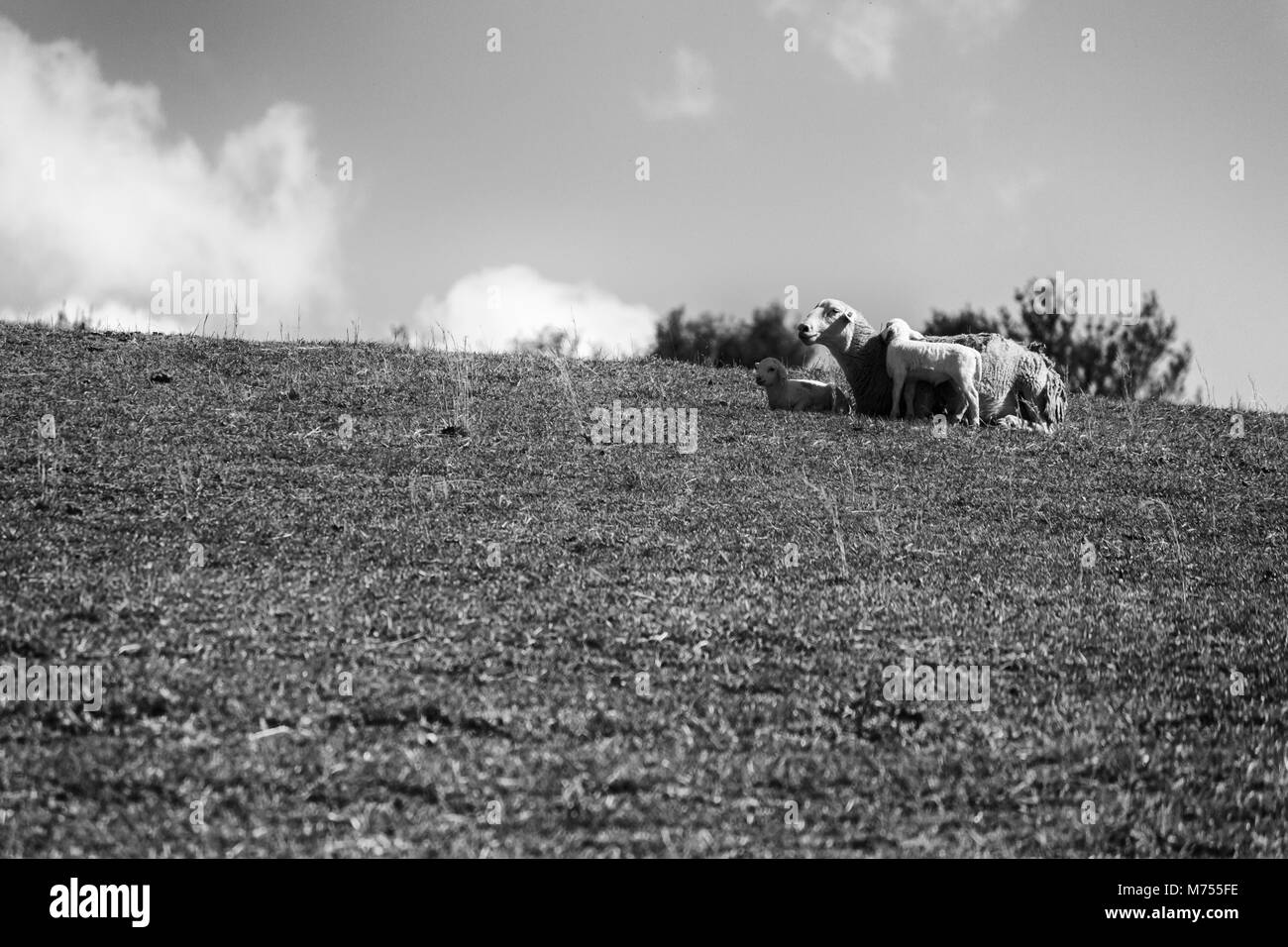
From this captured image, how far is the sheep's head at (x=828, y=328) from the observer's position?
22.5 metres

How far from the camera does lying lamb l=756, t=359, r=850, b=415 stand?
75.5 feet

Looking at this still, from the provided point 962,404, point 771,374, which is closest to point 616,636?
point 962,404

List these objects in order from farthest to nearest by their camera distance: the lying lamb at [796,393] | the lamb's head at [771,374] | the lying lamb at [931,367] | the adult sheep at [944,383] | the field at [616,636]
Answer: the lamb's head at [771,374] → the lying lamb at [796,393] → the adult sheep at [944,383] → the lying lamb at [931,367] → the field at [616,636]

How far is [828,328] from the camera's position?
2264cm

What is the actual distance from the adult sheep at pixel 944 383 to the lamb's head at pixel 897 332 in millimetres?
167

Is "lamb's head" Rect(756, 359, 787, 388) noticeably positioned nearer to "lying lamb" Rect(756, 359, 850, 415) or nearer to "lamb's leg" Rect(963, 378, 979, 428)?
"lying lamb" Rect(756, 359, 850, 415)

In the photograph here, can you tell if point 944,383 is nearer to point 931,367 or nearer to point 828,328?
point 931,367

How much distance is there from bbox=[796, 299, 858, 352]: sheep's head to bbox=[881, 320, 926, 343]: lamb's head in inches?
23.3

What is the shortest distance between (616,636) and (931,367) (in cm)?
1230

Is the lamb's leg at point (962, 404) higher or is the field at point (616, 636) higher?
the lamb's leg at point (962, 404)

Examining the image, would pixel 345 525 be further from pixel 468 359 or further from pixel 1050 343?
pixel 1050 343

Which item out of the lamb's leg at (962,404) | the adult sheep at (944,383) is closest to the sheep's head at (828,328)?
the adult sheep at (944,383)

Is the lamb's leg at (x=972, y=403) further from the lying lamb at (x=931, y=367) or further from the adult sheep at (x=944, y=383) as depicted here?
the adult sheep at (x=944, y=383)

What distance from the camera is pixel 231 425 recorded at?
19109mm
